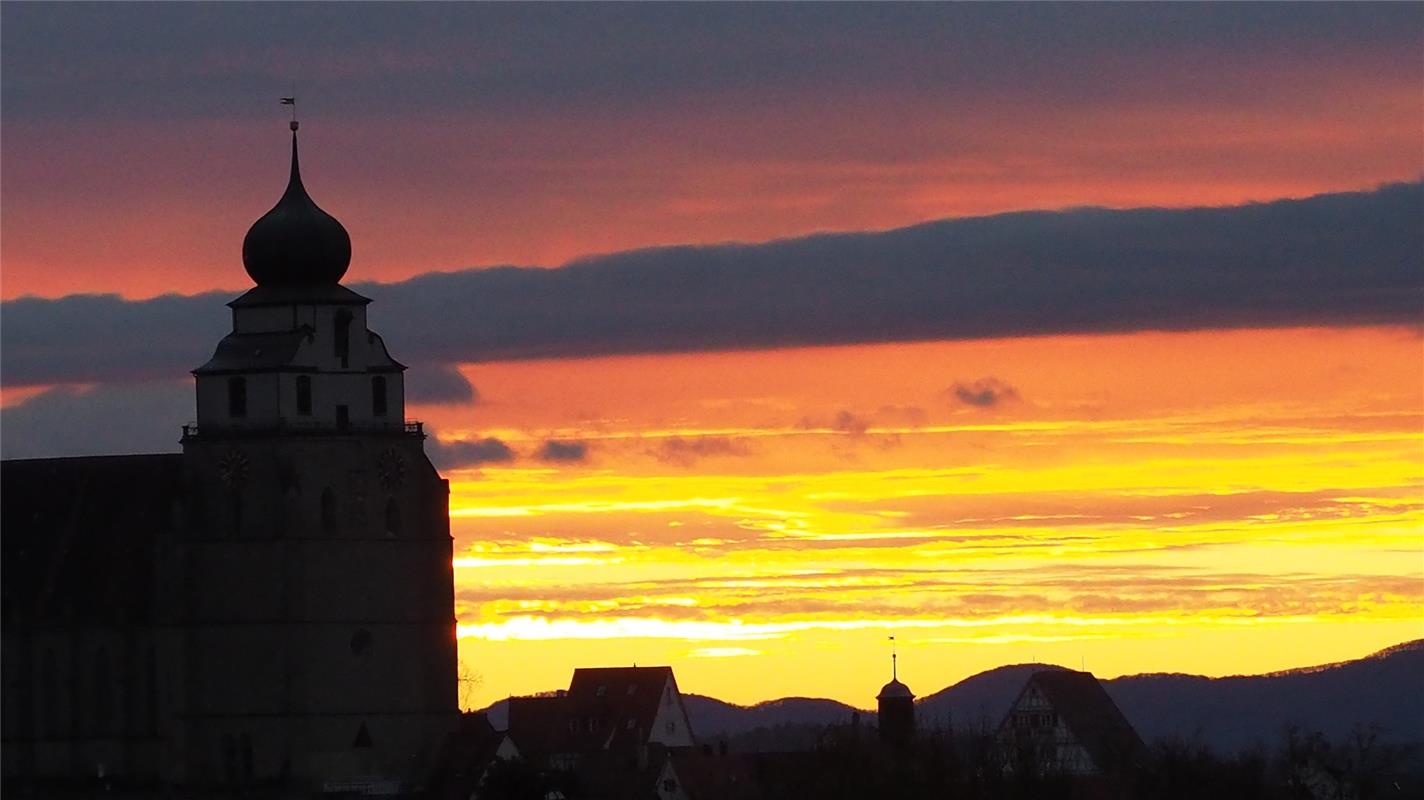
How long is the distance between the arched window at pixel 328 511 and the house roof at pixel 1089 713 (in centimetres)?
3326

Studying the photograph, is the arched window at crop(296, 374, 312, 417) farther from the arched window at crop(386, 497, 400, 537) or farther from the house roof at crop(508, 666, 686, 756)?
the house roof at crop(508, 666, 686, 756)

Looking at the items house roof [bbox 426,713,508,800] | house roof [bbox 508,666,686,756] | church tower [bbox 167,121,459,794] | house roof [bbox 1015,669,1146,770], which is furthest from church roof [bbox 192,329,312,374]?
house roof [bbox 1015,669,1146,770]

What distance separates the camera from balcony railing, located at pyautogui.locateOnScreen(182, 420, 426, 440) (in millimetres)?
131500

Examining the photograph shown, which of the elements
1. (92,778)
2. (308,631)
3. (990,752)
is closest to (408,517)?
(308,631)

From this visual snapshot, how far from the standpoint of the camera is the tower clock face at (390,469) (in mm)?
132875

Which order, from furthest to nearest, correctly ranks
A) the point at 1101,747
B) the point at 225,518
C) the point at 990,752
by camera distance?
the point at 1101,747 < the point at 225,518 < the point at 990,752

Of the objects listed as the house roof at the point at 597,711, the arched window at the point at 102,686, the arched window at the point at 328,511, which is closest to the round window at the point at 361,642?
the arched window at the point at 328,511

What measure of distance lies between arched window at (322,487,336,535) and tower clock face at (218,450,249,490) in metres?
2.63

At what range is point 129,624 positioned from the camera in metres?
132

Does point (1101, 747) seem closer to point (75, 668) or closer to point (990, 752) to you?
point (990, 752)

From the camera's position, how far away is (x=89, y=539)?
134 meters

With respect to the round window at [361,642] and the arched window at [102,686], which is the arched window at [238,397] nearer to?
the round window at [361,642]

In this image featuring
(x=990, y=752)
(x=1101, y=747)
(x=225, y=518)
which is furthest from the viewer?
(x=1101, y=747)

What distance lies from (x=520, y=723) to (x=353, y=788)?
2890 centimetres
